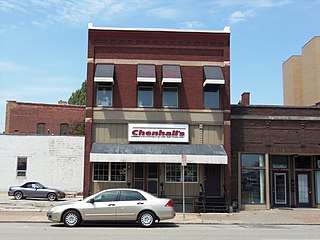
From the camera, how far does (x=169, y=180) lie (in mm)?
23719

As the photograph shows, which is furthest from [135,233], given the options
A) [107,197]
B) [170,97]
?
[170,97]

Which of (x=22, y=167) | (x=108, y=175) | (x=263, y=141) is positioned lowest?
(x=108, y=175)

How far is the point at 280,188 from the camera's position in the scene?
1000 inches

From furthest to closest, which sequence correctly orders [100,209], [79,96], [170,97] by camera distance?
1. [79,96]
2. [170,97]
3. [100,209]

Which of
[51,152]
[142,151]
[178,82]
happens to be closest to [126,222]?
[142,151]

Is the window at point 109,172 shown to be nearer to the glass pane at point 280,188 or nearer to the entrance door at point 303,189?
the glass pane at point 280,188

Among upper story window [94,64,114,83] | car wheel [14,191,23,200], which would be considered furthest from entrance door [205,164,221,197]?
car wheel [14,191,23,200]

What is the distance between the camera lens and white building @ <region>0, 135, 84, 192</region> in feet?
117

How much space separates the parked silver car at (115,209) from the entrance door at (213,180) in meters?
7.49

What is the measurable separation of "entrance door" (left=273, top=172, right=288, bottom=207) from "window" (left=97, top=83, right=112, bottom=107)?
10.6 metres

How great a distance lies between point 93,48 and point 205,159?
28.5ft

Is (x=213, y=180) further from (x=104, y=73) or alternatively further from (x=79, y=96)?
(x=79, y=96)

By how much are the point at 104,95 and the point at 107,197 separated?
8.75 meters

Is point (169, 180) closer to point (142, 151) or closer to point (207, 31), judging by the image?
point (142, 151)
